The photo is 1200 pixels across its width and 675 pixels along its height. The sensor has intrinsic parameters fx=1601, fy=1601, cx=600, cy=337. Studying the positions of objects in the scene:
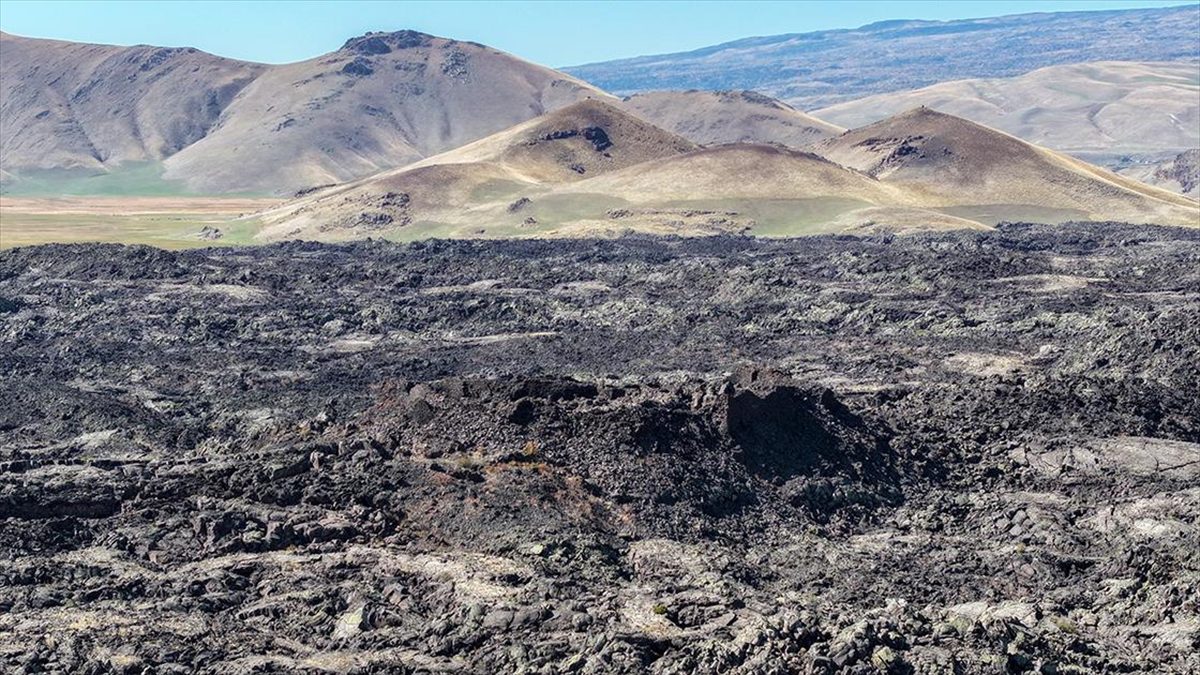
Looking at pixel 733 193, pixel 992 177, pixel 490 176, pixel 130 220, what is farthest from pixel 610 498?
pixel 130 220

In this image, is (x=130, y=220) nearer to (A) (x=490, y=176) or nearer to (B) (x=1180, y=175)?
(A) (x=490, y=176)

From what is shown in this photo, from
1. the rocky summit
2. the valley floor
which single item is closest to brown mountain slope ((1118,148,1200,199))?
the valley floor

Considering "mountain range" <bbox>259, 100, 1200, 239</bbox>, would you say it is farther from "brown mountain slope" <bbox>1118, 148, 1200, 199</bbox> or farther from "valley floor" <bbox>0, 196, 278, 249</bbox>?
"brown mountain slope" <bbox>1118, 148, 1200, 199</bbox>

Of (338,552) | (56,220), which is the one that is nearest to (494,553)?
(338,552)

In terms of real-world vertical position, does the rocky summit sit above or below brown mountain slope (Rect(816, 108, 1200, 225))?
above

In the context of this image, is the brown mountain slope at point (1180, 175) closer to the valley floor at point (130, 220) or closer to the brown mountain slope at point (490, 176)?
the brown mountain slope at point (490, 176)

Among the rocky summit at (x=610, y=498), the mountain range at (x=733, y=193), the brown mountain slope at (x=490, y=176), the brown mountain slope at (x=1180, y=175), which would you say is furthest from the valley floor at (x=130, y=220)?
the brown mountain slope at (x=1180, y=175)

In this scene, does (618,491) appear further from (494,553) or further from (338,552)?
(338,552)
